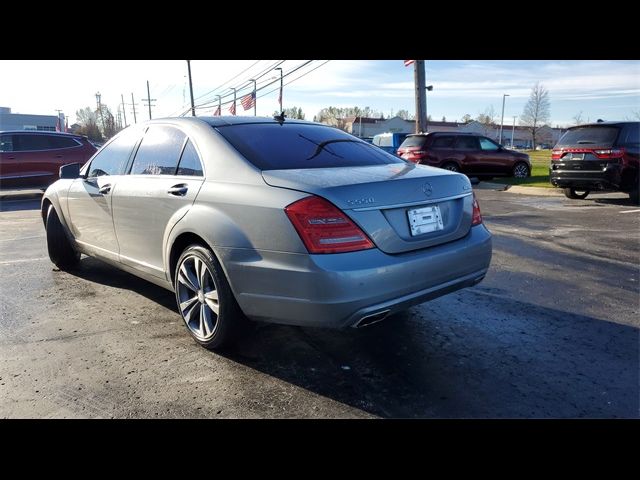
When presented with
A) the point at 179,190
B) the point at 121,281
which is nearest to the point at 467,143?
the point at 121,281

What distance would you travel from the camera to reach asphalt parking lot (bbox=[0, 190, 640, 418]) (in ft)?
8.45

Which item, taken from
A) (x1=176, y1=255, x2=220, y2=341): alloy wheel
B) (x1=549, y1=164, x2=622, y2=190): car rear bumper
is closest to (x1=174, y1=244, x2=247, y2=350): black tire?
(x1=176, y1=255, x2=220, y2=341): alloy wheel

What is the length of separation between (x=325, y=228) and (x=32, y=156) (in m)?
13.3

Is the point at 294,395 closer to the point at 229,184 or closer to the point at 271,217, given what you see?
the point at 271,217

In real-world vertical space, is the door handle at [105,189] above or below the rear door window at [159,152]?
below

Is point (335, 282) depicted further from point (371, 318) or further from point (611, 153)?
point (611, 153)

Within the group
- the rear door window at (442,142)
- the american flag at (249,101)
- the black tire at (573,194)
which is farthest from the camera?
the american flag at (249,101)

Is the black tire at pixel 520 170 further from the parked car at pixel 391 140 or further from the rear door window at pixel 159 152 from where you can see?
the rear door window at pixel 159 152

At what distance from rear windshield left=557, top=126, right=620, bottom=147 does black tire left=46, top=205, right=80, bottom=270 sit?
Result: 33.1ft

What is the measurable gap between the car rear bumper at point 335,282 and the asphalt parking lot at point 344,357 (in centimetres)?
45

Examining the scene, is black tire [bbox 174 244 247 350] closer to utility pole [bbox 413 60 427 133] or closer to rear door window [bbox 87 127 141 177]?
rear door window [bbox 87 127 141 177]

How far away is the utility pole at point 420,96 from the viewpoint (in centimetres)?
1854

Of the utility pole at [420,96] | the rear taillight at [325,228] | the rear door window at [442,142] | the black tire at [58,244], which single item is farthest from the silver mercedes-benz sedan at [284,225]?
the utility pole at [420,96]

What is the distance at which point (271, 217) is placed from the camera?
2.72 metres
